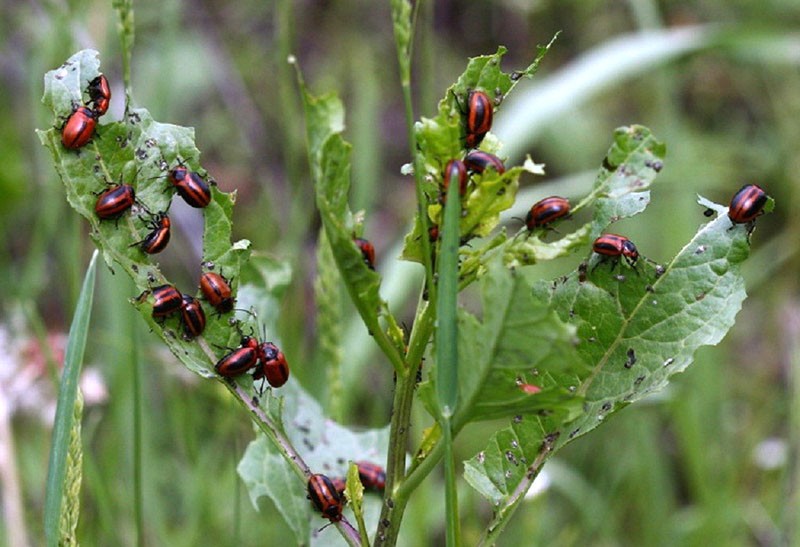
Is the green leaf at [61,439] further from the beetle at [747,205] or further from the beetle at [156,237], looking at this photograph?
the beetle at [747,205]

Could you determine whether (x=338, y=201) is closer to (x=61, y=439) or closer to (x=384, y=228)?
(x=61, y=439)

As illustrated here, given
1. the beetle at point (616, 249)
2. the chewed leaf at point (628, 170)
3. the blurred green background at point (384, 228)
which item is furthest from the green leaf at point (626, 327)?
the blurred green background at point (384, 228)

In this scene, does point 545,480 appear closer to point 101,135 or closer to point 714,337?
point 714,337

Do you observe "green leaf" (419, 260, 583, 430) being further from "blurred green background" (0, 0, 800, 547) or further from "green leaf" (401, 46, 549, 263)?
"blurred green background" (0, 0, 800, 547)

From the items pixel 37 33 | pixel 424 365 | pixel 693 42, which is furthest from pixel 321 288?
pixel 37 33

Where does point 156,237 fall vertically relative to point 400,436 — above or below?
above

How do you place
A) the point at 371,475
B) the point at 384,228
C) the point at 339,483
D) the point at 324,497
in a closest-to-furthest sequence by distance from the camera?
the point at 324,497 → the point at 339,483 → the point at 371,475 → the point at 384,228

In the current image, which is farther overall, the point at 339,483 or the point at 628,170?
the point at 339,483

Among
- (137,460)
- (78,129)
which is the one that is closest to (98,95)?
(78,129)
